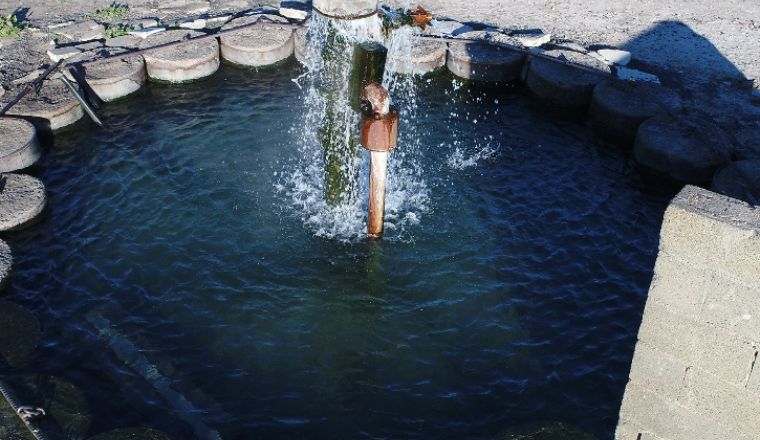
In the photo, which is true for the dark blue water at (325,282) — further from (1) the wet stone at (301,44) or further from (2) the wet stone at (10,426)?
(1) the wet stone at (301,44)

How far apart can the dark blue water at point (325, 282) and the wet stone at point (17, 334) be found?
0.18m

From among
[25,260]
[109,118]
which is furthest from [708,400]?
[109,118]

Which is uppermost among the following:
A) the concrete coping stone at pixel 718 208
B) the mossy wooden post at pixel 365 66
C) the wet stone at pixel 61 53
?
the concrete coping stone at pixel 718 208

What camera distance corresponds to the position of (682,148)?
43.3 feet

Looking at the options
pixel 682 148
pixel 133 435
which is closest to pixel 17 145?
pixel 133 435

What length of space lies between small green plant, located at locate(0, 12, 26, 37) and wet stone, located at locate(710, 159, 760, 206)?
14666 millimetres

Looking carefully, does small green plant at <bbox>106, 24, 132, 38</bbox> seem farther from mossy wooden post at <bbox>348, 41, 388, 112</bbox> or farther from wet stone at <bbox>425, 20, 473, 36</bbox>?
mossy wooden post at <bbox>348, 41, 388, 112</bbox>

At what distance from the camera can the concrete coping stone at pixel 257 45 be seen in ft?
51.8

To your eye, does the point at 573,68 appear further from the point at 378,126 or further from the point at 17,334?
the point at 17,334

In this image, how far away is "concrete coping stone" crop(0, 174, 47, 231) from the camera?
38.2 feet

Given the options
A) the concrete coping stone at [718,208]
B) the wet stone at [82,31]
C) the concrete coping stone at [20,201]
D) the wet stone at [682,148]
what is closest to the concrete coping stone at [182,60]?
the wet stone at [82,31]

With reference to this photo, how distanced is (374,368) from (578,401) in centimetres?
255

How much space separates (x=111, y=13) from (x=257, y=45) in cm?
439

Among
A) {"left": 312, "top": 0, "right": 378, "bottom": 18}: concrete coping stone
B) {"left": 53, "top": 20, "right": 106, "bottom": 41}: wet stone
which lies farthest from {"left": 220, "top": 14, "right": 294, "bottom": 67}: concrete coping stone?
{"left": 312, "top": 0, "right": 378, "bottom": 18}: concrete coping stone
